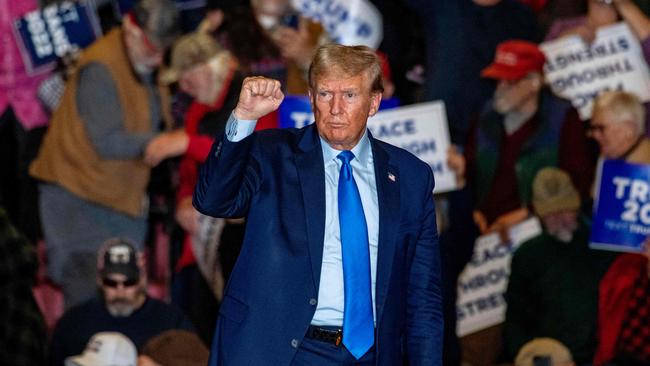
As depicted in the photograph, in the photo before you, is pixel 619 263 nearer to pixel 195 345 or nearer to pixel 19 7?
pixel 195 345

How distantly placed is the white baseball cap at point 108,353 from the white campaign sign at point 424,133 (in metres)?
1.87

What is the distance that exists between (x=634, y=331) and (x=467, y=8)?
6.83ft

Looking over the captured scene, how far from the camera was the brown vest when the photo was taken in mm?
7359

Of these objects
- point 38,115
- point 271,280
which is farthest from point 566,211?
point 271,280

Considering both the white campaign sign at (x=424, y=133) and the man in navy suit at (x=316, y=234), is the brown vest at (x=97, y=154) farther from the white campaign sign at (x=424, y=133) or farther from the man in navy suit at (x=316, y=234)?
the man in navy suit at (x=316, y=234)

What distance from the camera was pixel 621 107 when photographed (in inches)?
301

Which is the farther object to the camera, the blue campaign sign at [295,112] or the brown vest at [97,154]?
the brown vest at [97,154]

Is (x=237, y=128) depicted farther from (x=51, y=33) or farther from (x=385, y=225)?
(x=51, y=33)

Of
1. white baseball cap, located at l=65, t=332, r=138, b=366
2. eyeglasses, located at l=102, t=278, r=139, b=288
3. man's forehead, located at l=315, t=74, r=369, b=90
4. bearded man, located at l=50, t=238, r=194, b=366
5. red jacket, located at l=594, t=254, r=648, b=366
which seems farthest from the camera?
red jacket, located at l=594, t=254, r=648, b=366

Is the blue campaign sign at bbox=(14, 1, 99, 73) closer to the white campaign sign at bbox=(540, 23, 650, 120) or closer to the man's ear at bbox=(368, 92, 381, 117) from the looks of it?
the white campaign sign at bbox=(540, 23, 650, 120)

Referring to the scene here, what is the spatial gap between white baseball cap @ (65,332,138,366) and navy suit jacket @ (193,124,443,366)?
7.86 ft

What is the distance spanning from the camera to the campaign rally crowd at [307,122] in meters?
7.17

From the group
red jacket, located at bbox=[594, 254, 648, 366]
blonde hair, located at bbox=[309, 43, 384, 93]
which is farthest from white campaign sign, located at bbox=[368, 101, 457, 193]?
blonde hair, located at bbox=[309, 43, 384, 93]

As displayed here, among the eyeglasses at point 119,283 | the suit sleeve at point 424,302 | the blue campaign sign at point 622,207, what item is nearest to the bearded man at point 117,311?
the eyeglasses at point 119,283
